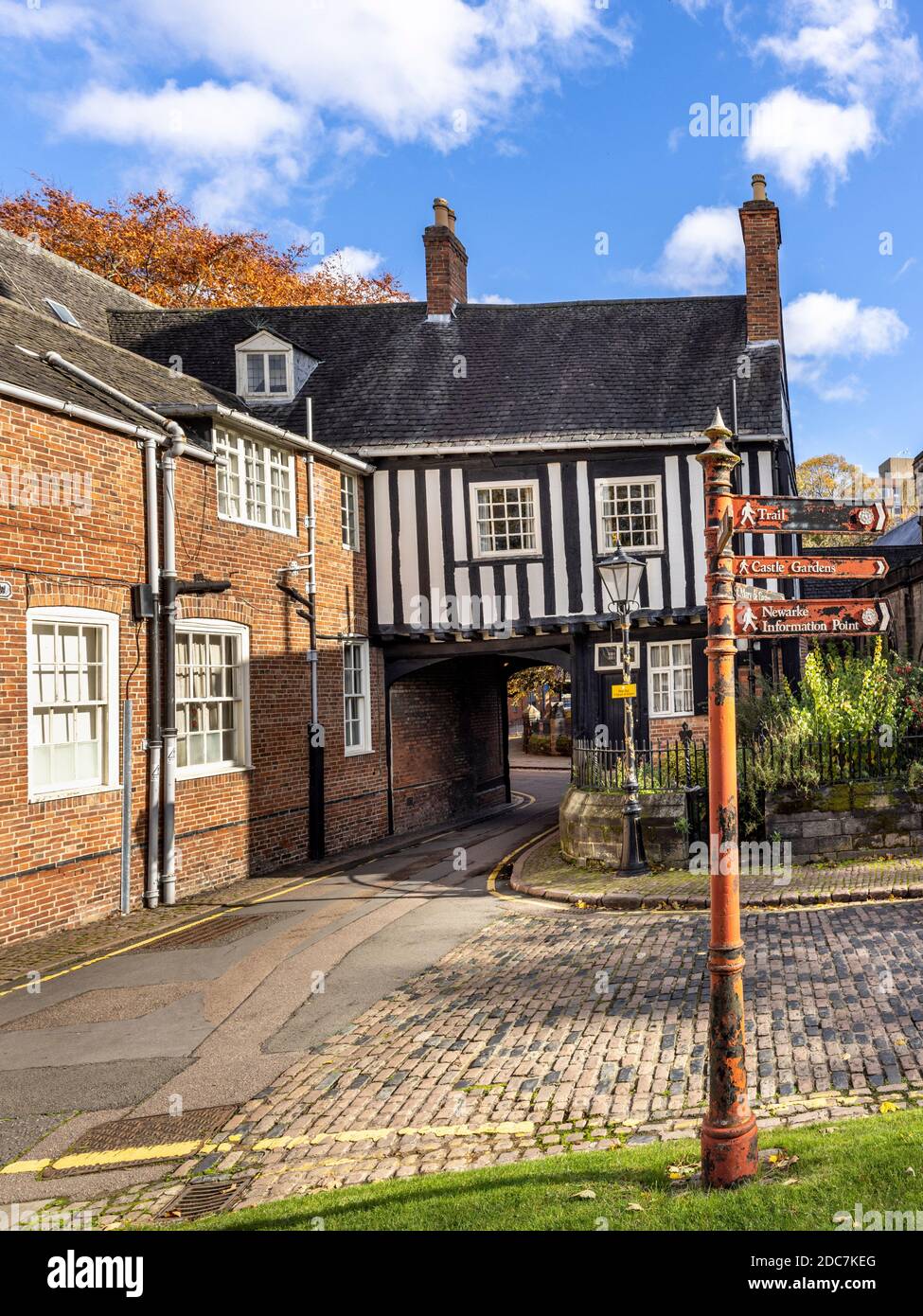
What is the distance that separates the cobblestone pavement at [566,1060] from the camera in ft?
18.6

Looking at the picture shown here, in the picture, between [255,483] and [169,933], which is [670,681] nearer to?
[255,483]

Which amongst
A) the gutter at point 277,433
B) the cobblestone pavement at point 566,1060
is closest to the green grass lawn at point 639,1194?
the cobblestone pavement at point 566,1060

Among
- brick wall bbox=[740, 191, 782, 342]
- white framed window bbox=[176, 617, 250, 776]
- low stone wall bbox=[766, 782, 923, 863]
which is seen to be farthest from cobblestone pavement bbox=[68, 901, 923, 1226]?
brick wall bbox=[740, 191, 782, 342]

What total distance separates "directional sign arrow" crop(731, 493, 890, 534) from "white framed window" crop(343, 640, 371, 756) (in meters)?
14.0

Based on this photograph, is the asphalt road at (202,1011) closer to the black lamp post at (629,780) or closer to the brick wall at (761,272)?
the black lamp post at (629,780)

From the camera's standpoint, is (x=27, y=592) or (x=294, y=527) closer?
(x=27, y=592)

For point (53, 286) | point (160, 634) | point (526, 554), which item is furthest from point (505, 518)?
point (53, 286)

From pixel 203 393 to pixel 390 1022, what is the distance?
1271 cm

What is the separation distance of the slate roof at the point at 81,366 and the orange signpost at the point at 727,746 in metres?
9.02
